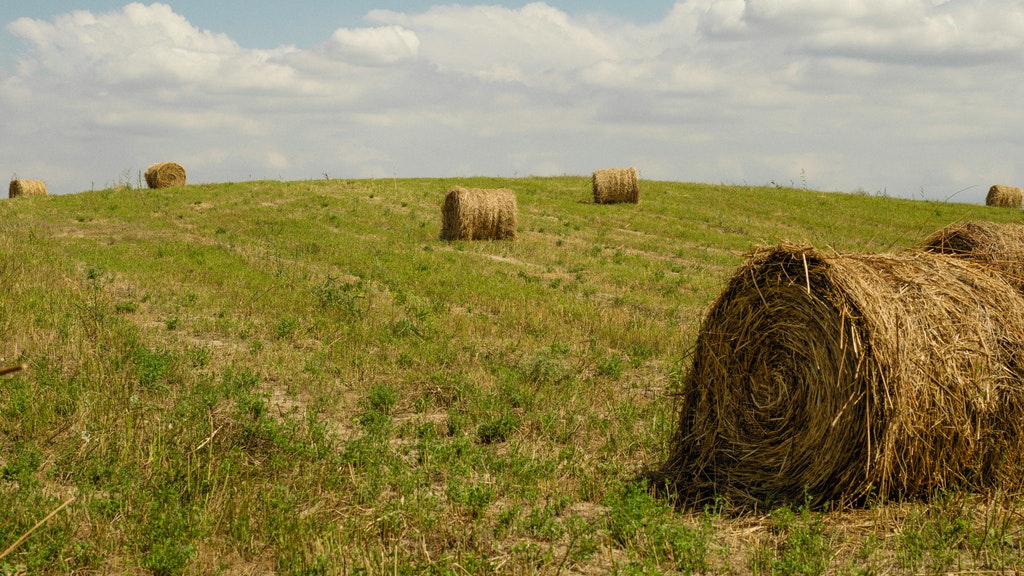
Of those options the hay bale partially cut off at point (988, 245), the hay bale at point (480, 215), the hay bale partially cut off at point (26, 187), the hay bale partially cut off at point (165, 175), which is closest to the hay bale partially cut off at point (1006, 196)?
the hay bale at point (480, 215)

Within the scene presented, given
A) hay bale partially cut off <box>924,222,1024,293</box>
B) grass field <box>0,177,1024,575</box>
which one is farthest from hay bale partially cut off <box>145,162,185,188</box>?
hay bale partially cut off <box>924,222,1024,293</box>

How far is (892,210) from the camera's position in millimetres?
36438

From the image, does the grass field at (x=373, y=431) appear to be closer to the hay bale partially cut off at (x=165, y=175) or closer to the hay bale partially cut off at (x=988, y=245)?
the hay bale partially cut off at (x=988, y=245)

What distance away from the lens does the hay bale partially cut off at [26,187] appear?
38.8 meters

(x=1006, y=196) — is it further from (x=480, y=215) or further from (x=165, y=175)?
(x=165, y=175)

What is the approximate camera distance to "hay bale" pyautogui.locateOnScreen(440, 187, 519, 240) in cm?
2394

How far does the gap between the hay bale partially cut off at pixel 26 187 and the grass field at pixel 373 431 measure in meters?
22.8

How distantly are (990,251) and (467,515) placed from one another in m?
6.61

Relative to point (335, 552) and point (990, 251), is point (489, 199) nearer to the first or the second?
point (990, 251)

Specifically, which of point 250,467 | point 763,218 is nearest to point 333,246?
point 250,467

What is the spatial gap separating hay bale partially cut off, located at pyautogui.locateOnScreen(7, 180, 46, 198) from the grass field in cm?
2276

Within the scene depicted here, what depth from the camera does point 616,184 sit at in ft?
114

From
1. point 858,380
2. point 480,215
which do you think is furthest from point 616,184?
point 858,380

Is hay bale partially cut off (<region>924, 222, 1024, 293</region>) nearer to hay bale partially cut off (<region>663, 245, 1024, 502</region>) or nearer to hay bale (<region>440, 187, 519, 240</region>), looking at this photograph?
hay bale partially cut off (<region>663, 245, 1024, 502</region>)
